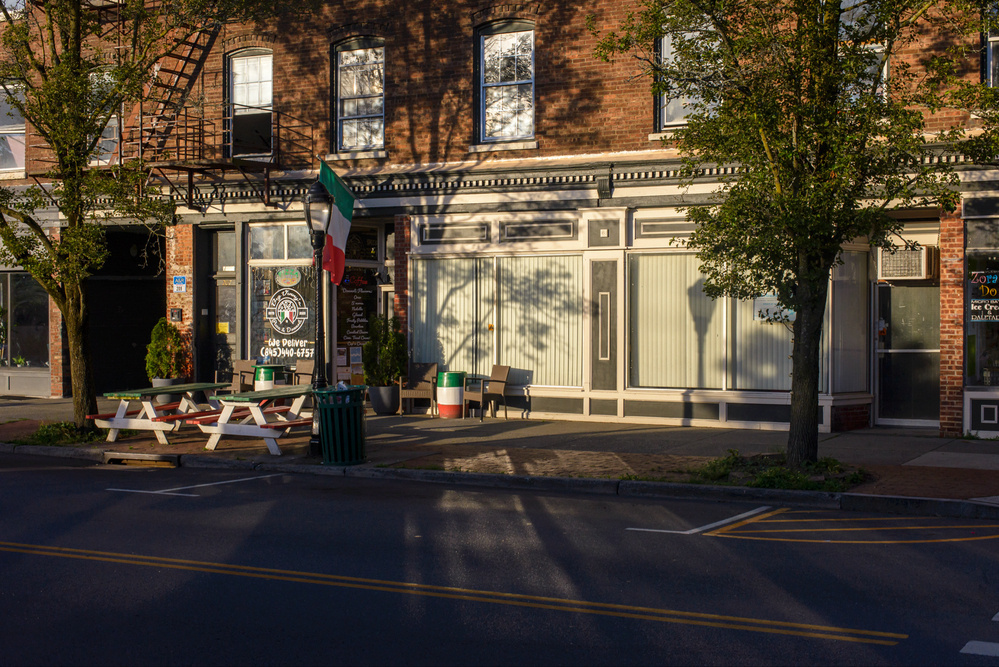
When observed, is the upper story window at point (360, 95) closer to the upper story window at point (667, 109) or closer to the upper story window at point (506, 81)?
the upper story window at point (506, 81)

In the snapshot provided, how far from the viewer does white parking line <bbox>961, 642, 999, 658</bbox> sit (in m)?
5.16

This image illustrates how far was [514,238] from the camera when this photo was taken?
17.0 meters

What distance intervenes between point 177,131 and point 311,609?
15.3m

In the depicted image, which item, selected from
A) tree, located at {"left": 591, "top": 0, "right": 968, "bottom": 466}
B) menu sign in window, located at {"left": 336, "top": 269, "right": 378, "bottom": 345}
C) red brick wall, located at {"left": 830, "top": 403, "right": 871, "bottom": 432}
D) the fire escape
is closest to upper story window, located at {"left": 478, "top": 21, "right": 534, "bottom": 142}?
the fire escape

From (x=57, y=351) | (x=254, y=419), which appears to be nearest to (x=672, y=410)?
(x=254, y=419)

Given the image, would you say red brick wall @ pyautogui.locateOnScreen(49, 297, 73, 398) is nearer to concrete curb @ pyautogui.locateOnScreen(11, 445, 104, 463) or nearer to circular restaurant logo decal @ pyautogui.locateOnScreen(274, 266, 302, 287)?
circular restaurant logo decal @ pyautogui.locateOnScreen(274, 266, 302, 287)

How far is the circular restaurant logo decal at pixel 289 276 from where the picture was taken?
19.0 meters

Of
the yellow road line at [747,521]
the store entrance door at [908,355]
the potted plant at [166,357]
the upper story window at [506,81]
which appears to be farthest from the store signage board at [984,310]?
the potted plant at [166,357]

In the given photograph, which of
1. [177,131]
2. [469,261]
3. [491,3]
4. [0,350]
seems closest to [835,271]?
[469,261]

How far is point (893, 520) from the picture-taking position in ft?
30.2

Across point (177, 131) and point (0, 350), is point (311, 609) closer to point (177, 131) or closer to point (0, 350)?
point (177, 131)

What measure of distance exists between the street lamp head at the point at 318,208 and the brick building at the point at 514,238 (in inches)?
128

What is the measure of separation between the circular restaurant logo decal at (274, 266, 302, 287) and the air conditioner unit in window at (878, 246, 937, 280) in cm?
1089

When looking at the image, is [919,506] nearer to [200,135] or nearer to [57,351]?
[200,135]
